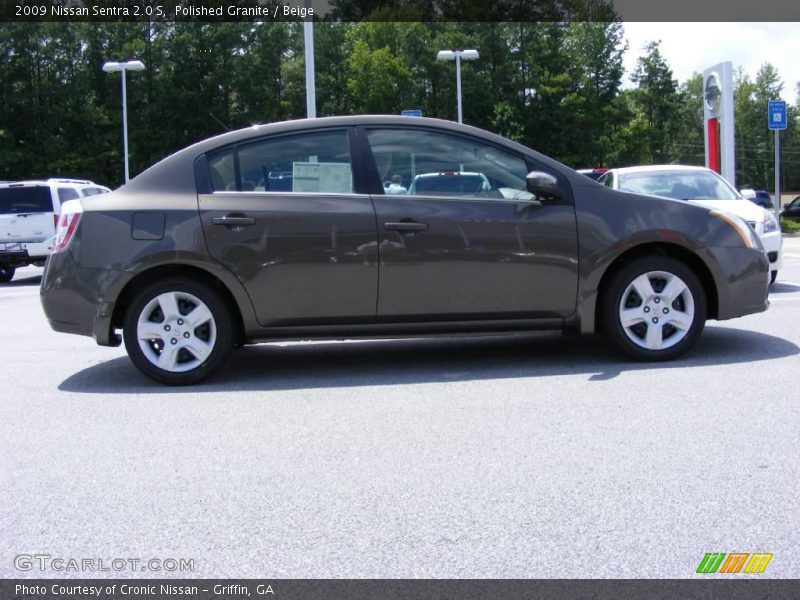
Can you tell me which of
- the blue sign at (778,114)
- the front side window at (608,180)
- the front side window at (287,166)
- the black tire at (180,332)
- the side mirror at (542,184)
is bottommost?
the black tire at (180,332)

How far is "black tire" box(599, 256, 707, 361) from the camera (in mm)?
6074

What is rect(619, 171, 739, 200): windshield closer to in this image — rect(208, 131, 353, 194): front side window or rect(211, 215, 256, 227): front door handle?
rect(208, 131, 353, 194): front side window

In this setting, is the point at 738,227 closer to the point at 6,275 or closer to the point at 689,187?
the point at 689,187

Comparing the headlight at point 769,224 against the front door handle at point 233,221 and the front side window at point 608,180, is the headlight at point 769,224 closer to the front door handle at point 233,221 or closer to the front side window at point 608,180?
the front side window at point 608,180

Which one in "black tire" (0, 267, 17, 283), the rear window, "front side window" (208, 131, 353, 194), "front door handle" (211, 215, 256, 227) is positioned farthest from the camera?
"black tire" (0, 267, 17, 283)

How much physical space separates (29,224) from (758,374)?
588 inches

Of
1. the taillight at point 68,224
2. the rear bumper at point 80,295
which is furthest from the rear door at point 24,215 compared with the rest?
the rear bumper at point 80,295

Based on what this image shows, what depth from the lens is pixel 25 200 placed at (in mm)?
17344

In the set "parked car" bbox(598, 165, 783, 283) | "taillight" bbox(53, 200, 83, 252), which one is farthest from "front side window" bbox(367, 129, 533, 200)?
"parked car" bbox(598, 165, 783, 283)

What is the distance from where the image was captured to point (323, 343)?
7.69 meters

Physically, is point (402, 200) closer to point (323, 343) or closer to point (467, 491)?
point (323, 343)

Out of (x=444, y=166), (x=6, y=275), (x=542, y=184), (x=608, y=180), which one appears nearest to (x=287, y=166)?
(x=444, y=166)

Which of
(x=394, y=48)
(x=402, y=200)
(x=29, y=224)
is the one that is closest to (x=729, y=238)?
(x=402, y=200)

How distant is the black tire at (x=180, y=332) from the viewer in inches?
232
